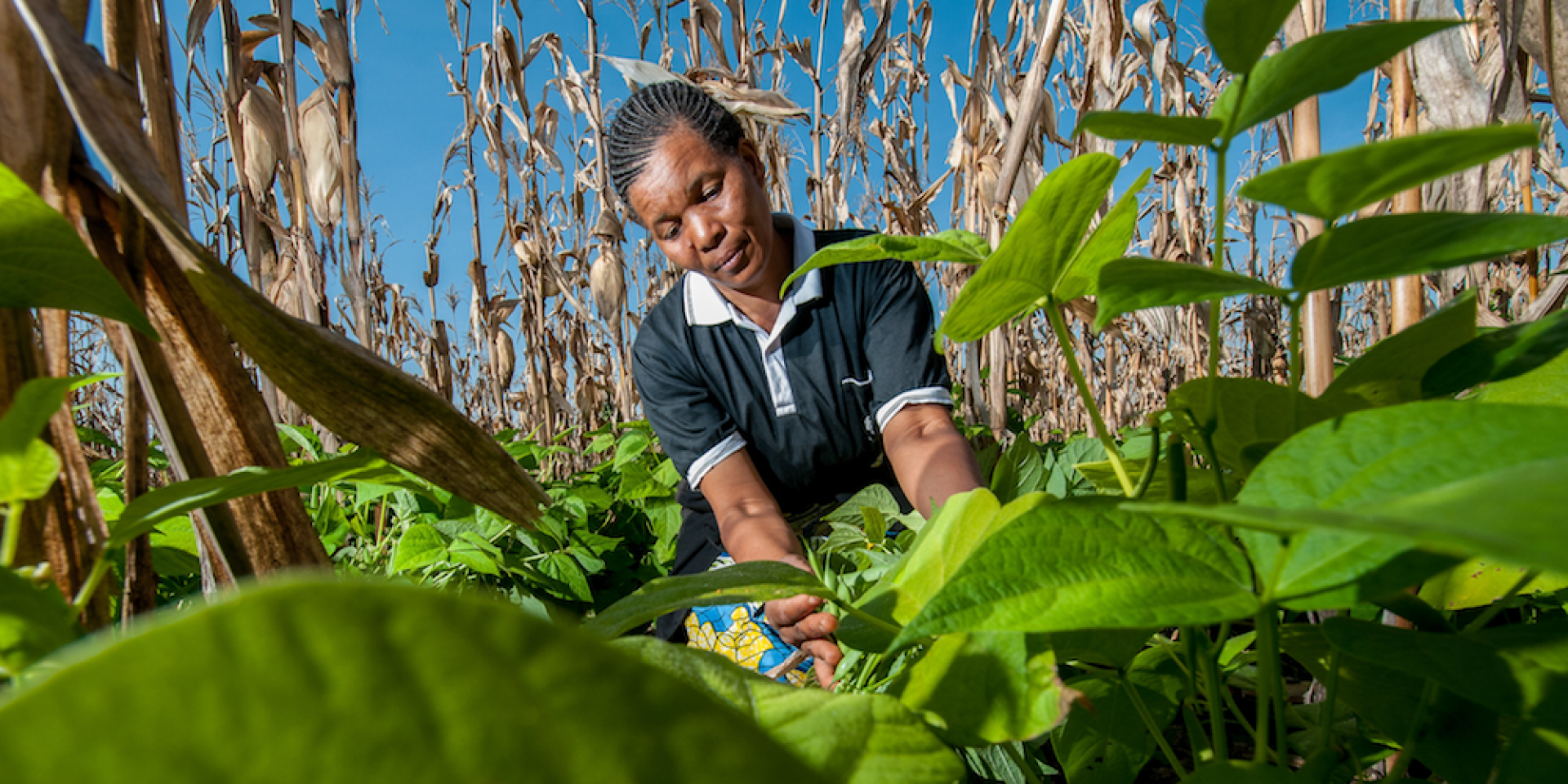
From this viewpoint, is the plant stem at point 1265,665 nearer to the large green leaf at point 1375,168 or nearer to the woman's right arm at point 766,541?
the large green leaf at point 1375,168

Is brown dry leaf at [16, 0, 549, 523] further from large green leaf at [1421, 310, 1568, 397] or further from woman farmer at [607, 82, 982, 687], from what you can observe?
woman farmer at [607, 82, 982, 687]

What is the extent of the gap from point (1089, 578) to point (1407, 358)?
156 mm

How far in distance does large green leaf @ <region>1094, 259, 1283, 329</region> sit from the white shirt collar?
4.47 ft

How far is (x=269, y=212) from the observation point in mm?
1928

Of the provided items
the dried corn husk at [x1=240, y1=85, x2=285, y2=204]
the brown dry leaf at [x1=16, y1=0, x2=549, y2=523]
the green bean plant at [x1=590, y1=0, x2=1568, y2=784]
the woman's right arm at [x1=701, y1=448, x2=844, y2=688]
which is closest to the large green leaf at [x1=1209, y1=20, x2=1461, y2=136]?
the green bean plant at [x1=590, y1=0, x2=1568, y2=784]

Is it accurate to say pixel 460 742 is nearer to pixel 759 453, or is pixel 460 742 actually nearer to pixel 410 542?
pixel 410 542

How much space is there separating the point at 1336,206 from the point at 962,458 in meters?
1.03

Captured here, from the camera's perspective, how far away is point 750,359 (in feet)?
5.45

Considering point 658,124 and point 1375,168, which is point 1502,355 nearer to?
point 1375,168

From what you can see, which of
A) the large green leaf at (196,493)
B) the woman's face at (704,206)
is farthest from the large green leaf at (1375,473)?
the woman's face at (704,206)

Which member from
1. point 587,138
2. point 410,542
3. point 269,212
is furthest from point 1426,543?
point 587,138

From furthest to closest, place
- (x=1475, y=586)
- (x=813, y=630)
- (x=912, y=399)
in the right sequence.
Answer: (x=912, y=399) → (x=813, y=630) → (x=1475, y=586)

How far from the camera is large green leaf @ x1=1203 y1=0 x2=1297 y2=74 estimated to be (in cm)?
19

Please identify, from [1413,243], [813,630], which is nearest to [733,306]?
[813,630]
